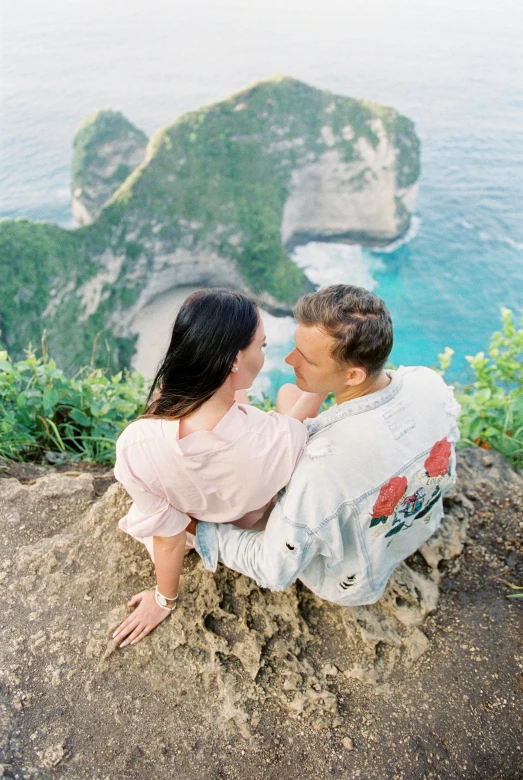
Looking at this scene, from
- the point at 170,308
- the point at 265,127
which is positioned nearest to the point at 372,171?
the point at 265,127

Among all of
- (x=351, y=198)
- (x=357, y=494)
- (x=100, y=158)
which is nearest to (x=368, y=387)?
(x=357, y=494)

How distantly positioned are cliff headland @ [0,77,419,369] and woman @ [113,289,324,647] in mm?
25657

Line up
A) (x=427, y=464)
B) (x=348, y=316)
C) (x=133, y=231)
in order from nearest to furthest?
1. (x=348, y=316)
2. (x=427, y=464)
3. (x=133, y=231)

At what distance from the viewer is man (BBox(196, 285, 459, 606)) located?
148 cm

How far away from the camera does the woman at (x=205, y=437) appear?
1407mm

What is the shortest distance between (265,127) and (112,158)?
11.0 meters

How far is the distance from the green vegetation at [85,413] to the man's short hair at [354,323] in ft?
5.80

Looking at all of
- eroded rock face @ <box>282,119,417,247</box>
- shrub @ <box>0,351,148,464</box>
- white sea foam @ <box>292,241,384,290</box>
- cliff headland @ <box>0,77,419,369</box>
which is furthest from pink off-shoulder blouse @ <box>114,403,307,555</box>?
eroded rock face @ <box>282,119,417,247</box>

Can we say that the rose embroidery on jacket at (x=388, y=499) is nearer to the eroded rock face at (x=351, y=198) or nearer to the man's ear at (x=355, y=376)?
the man's ear at (x=355, y=376)

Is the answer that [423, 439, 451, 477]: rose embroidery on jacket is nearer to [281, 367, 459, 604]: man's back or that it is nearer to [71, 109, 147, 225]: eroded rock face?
[281, 367, 459, 604]: man's back

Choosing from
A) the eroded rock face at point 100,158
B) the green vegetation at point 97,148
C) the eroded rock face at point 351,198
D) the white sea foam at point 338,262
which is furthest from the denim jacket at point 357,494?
the green vegetation at point 97,148

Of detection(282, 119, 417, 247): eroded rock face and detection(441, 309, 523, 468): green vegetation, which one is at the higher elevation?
detection(441, 309, 523, 468): green vegetation

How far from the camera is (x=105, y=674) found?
5.81ft

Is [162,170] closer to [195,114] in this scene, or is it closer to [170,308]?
[195,114]
